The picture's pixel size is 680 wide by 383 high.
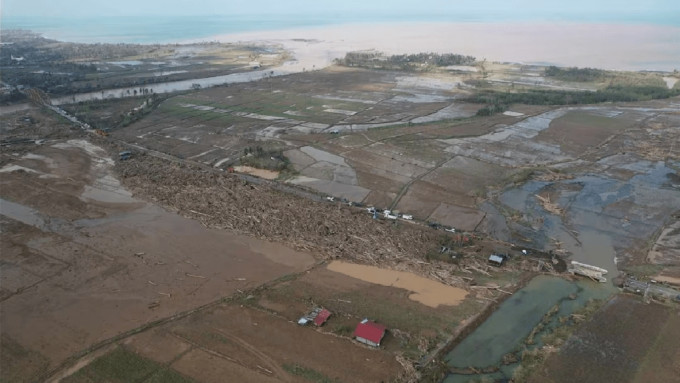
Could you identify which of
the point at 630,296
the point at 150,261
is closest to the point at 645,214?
the point at 630,296

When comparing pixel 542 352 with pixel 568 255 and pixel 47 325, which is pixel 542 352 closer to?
pixel 568 255

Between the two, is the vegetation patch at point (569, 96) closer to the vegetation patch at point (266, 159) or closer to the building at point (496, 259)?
the vegetation patch at point (266, 159)

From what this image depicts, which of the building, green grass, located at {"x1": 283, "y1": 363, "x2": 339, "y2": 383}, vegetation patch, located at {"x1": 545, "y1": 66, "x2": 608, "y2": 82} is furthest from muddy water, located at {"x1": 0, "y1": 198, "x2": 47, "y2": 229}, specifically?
vegetation patch, located at {"x1": 545, "y1": 66, "x2": 608, "y2": 82}

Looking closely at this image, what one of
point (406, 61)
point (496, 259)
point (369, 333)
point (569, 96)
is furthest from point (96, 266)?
point (406, 61)

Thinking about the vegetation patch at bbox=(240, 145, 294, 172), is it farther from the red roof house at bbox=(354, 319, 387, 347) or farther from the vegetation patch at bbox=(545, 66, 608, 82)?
the vegetation patch at bbox=(545, 66, 608, 82)

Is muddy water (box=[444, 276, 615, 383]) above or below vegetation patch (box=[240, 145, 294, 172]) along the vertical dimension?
below
